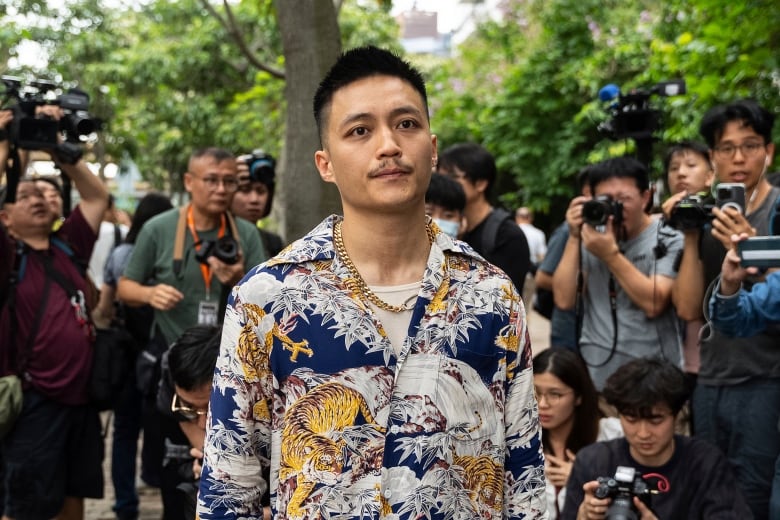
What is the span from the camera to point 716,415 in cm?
466

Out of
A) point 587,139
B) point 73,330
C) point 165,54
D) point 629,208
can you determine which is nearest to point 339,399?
point 629,208

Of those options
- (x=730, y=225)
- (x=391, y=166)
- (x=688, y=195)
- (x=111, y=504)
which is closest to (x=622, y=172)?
(x=688, y=195)

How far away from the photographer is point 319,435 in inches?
88.7

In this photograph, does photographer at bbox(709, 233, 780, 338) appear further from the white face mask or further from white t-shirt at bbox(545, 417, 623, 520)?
the white face mask

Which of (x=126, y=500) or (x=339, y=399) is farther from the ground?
(x=339, y=399)

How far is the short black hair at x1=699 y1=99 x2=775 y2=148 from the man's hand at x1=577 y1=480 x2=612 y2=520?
180cm

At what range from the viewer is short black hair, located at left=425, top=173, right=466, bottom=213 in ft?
17.8

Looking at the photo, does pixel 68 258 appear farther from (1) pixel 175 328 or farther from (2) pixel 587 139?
(2) pixel 587 139

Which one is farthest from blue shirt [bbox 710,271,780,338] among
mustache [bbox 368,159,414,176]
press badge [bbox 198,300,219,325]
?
press badge [bbox 198,300,219,325]

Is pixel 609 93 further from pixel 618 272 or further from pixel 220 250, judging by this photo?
pixel 220 250

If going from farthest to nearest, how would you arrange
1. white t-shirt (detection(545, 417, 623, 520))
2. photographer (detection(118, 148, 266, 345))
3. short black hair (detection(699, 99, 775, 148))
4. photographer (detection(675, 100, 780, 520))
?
photographer (detection(118, 148, 266, 345)), short black hair (detection(699, 99, 775, 148)), white t-shirt (detection(545, 417, 623, 520)), photographer (detection(675, 100, 780, 520))

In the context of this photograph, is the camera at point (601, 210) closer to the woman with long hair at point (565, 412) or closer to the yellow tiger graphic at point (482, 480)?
the woman with long hair at point (565, 412)

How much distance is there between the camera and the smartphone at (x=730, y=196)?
4.19 m

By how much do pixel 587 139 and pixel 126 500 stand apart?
13811 millimetres
